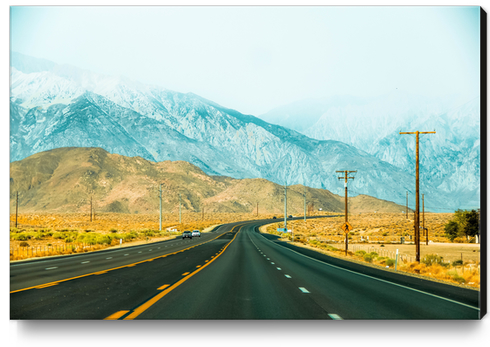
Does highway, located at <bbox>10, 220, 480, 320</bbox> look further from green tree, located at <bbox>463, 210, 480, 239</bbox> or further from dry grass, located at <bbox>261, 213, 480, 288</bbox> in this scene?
green tree, located at <bbox>463, 210, 480, 239</bbox>

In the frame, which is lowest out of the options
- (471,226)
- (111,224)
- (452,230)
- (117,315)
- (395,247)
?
(111,224)

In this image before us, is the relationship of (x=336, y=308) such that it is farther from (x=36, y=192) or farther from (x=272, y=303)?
(x=36, y=192)

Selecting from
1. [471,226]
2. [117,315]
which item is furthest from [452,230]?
[117,315]

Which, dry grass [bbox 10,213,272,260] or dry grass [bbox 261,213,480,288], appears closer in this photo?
dry grass [bbox 261,213,480,288]

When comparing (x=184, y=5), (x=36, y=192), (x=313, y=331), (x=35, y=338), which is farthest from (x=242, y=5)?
(x=36, y=192)

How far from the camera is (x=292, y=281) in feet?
54.9

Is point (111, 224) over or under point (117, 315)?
under

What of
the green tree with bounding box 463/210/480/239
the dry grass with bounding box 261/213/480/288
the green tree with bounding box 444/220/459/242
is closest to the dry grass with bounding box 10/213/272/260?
the dry grass with bounding box 261/213/480/288

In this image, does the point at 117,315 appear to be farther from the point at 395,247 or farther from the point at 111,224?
the point at 111,224

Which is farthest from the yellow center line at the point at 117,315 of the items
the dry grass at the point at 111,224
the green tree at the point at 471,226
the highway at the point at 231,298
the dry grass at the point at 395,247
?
the green tree at the point at 471,226

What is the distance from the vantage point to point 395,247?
197 ft

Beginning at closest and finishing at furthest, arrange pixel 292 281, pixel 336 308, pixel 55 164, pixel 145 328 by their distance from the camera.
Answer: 1. pixel 145 328
2. pixel 336 308
3. pixel 292 281
4. pixel 55 164

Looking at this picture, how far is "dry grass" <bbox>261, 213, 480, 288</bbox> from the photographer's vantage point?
77.5 ft
